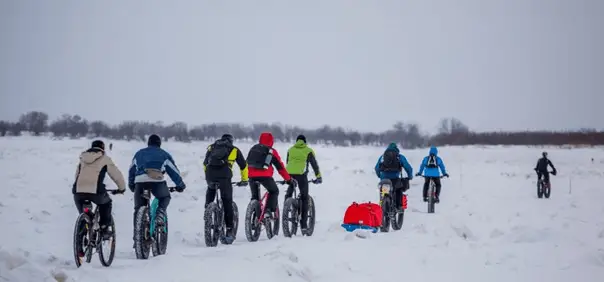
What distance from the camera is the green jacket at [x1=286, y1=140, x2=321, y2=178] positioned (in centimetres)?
1262

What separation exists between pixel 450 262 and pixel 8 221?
30.9 feet

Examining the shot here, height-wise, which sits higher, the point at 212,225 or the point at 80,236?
the point at 80,236

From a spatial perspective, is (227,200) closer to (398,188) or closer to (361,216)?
(361,216)

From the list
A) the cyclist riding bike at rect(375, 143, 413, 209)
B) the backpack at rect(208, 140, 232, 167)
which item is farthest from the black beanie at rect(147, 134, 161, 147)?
the cyclist riding bike at rect(375, 143, 413, 209)

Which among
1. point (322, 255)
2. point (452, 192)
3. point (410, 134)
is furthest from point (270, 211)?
point (410, 134)

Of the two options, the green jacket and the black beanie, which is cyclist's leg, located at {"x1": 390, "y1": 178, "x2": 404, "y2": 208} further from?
the black beanie

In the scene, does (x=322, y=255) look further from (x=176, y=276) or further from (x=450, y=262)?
(x=176, y=276)

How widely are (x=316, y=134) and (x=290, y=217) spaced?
145850 mm

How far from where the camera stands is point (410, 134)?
489 feet

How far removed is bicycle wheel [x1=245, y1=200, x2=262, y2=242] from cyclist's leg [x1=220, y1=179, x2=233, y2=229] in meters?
0.36

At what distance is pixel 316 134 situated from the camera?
15825 centimetres

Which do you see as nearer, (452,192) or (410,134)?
(452,192)

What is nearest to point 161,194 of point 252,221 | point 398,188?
point 252,221

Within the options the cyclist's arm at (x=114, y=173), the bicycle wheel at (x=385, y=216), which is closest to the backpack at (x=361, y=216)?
the bicycle wheel at (x=385, y=216)
